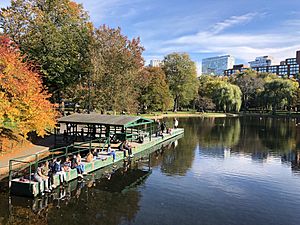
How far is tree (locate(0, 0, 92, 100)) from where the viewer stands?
3709 cm

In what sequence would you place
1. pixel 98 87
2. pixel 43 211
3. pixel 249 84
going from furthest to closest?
pixel 249 84, pixel 98 87, pixel 43 211

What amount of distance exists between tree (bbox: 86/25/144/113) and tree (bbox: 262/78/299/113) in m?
65.2

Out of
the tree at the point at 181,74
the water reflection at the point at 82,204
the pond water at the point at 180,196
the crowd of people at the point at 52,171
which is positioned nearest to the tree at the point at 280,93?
the tree at the point at 181,74

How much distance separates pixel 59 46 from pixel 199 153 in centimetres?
2152

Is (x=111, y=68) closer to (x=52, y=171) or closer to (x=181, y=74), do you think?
(x=52, y=171)

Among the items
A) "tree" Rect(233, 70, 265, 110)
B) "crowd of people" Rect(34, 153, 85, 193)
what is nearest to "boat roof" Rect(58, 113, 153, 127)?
"crowd of people" Rect(34, 153, 85, 193)

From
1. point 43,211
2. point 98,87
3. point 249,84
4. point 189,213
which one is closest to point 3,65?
point 43,211

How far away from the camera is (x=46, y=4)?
39.2 metres

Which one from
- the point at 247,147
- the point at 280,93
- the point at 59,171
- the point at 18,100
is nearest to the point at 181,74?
the point at 280,93

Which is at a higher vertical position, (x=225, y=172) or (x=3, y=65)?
(x=3, y=65)

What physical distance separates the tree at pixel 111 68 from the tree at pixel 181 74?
1631 inches

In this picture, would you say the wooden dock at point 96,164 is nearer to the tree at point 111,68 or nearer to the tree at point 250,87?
the tree at point 111,68

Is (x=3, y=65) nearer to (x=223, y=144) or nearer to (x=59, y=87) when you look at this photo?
(x=59, y=87)

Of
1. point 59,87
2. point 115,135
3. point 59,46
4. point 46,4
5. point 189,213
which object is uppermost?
point 46,4
